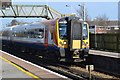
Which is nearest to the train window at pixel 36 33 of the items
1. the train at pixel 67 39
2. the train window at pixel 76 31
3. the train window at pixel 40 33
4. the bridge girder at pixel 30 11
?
the train window at pixel 40 33

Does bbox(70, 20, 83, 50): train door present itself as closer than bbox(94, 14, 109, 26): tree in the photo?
Yes

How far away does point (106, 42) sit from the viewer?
1215 inches

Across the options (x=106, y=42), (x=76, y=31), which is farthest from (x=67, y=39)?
(x=106, y=42)

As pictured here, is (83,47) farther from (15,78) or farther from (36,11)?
(36,11)

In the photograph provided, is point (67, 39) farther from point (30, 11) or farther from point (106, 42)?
point (30, 11)

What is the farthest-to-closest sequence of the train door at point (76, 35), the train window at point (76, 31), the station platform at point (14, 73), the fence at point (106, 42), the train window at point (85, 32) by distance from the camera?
the fence at point (106, 42), the train window at point (85, 32), the train window at point (76, 31), the train door at point (76, 35), the station platform at point (14, 73)

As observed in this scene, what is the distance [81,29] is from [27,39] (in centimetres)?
917

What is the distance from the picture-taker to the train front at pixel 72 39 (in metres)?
19.6

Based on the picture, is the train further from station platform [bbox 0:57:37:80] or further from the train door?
station platform [bbox 0:57:37:80]

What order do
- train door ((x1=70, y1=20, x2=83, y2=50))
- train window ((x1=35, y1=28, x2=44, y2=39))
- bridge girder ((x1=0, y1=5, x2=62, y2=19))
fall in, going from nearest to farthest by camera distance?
train door ((x1=70, y1=20, x2=83, y2=50))
train window ((x1=35, y1=28, x2=44, y2=39))
bridge girder ((x1=0, y1=5, x2=62, y2=19))

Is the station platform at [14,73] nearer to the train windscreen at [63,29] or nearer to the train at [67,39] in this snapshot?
the train at [67,39]

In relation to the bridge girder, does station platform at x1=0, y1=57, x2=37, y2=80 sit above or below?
below

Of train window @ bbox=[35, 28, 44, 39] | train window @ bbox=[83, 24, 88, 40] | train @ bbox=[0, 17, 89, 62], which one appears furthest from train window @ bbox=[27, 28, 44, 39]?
train window @ bbox=[83, 24, 88, 40]

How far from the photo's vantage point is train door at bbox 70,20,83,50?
64.1 ft
